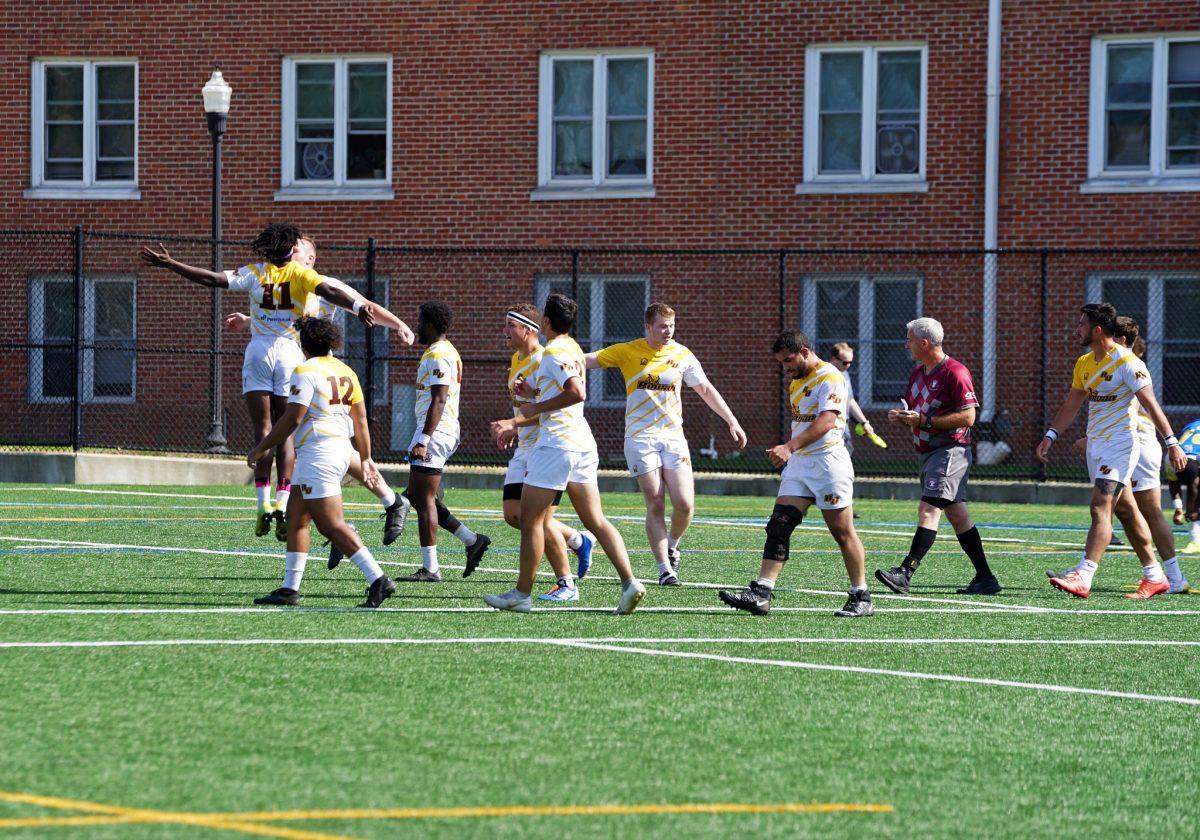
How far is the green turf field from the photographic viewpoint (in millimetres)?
5766

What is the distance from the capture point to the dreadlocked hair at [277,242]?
1278cm

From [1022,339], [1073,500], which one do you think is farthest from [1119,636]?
[1022,339]

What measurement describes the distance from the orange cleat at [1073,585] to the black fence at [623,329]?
1246 cm

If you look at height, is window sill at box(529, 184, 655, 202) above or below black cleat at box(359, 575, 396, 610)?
above

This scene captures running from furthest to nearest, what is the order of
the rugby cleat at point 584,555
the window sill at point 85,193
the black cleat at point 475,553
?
the window sill at point 85,193
the black cleat at point 475,553
the rugby cleat at point 584,555

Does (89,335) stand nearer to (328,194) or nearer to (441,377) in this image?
(328,194)

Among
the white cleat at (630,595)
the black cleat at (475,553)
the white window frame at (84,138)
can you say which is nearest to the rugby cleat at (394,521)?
the black cleat at (475,553)

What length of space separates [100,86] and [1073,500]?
1682 cm

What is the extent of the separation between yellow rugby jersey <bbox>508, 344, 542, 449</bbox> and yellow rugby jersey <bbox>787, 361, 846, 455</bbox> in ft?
5.10

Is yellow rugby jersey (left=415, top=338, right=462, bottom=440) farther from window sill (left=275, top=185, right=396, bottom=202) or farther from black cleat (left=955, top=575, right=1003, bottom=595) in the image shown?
window sill (left=275, top=185, right=396, bottom=202)

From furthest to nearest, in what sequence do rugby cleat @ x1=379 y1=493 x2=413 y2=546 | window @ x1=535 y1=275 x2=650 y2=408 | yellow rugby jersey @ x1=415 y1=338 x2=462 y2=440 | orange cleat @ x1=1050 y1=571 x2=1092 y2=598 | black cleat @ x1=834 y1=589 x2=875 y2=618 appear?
window @ x1=535 y1=275 x2=650 y2=408 → rugby cleat @ x1=379 y1=493 x2=413 y2=546 → yellow rugby jersey @ x1=415 y1=338 x2=462 y2=440 → orange cleat @ x1=1050 y1=571 x2=1092 y2=598 → black cleat @ x1=834 y1=589 x2=875 y2=618

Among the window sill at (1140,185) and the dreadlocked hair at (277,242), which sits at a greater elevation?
the window sill at (1140,185)

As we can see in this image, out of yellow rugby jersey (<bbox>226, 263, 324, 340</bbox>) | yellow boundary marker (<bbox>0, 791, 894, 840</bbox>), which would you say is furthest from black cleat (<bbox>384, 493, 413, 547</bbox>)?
yellow boundary marker (<bbox>0, 791, 894, 840</bbox>)

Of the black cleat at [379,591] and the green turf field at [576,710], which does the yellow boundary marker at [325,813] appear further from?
the black cleat at [379,591]
